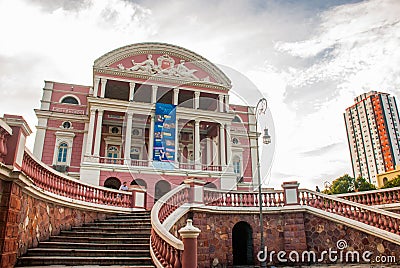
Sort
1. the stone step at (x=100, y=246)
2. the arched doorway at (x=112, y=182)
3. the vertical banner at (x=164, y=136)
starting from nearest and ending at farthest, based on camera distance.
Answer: the stone step at (x=100, y=246), the arched doorway at (x=112, y=182), the vertical banner at (x=164, y=136)

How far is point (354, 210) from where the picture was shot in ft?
36.9

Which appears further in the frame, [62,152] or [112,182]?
[62,152]

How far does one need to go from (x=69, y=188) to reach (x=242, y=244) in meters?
7.26

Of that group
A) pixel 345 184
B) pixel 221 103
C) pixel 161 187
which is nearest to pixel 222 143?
pixel 221 103

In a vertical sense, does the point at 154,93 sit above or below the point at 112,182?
above

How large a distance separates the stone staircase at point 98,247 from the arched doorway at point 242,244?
14.1ft

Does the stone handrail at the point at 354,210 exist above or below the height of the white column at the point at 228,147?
below

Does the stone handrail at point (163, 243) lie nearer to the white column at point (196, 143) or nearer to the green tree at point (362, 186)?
the white column at point (196, 143)

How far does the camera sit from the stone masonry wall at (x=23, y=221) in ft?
18.1

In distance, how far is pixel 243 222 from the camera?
12.3m

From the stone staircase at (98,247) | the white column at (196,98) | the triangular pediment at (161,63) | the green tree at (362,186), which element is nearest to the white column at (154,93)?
the triangular pediment at (161,63)

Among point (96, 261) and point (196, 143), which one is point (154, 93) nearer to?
point (196, 143)

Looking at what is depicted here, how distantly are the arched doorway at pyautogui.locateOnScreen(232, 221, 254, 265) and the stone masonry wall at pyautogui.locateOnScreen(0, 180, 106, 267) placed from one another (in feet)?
21.4

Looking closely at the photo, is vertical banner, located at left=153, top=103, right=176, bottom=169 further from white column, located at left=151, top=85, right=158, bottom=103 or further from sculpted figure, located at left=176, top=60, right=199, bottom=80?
sculpted figure, located at left=176, top=60, right=199, bottom=80
